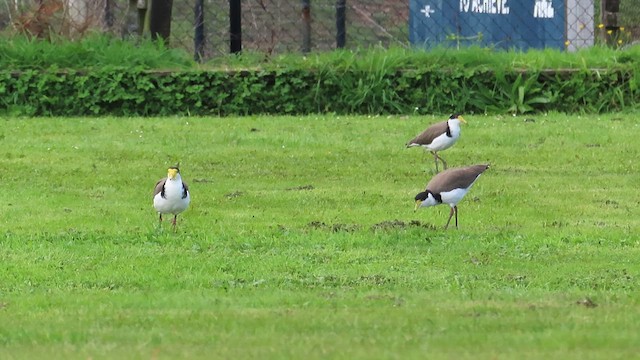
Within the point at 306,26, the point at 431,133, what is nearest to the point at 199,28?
the point at 306,26

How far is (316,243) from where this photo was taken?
1098 cm

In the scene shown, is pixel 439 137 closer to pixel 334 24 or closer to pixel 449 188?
pixel 449 188

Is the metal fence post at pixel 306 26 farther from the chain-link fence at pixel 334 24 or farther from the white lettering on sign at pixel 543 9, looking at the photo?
the white lettering on sign at pixel 543 9

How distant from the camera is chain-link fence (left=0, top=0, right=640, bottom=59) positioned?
2183 cm

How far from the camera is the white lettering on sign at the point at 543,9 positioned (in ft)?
75.3

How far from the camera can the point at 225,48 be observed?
22.3 metres

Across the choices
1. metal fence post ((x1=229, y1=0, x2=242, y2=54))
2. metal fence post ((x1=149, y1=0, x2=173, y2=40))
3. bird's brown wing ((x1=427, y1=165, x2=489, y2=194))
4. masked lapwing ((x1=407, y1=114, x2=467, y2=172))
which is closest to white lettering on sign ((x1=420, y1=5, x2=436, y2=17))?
metal fence post ((x1=229, y1=0, x2=242, y2=54))

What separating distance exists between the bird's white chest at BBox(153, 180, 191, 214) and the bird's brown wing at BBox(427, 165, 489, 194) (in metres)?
2.10

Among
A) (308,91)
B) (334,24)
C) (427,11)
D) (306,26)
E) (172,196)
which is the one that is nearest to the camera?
(172,196)

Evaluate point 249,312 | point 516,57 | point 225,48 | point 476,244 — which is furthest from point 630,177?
point 225,48

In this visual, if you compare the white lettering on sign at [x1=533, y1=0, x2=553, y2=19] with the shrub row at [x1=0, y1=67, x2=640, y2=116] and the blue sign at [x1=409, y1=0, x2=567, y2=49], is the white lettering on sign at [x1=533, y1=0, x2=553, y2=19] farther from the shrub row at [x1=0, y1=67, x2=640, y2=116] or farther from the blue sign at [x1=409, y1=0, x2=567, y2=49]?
the shrub row at [x1=0, y1=67, x2=640, y2=116]

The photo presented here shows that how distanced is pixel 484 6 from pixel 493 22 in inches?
12.9

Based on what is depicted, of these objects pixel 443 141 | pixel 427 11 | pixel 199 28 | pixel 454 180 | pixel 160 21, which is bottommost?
pixel 443 141

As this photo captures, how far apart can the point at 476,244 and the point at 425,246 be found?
398 millimetres
